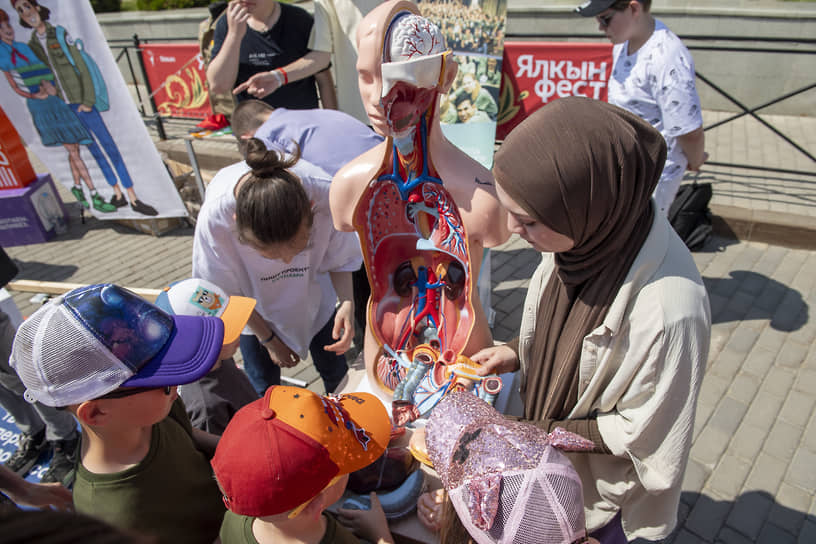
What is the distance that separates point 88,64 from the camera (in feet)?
12.2

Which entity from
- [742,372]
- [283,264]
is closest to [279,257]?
[283,264]

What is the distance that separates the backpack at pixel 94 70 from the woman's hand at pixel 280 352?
2.91m

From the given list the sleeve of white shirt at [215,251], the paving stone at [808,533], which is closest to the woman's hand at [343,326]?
the sleeve of white shirt at [215,251]

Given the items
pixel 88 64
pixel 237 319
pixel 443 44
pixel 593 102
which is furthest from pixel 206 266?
pixel 88 64

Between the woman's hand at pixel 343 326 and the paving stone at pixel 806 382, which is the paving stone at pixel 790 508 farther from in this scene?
the woman's hand at pixel 343 326

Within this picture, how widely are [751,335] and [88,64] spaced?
505 cm

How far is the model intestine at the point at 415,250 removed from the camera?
4.90ft

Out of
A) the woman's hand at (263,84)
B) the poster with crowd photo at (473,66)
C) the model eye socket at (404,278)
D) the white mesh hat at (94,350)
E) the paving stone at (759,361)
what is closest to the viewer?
the white mesh hat at (94,350)

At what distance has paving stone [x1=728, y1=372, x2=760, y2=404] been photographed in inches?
108

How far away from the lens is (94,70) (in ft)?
12.3

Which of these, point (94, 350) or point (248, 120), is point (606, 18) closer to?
point (248, 120)

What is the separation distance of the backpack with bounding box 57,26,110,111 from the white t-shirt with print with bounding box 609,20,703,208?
372 cm

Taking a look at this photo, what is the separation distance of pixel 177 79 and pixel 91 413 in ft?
23.1

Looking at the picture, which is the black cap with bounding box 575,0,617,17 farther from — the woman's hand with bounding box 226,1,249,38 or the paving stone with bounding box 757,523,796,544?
the paving stone with bounding box 757,523,796,544
